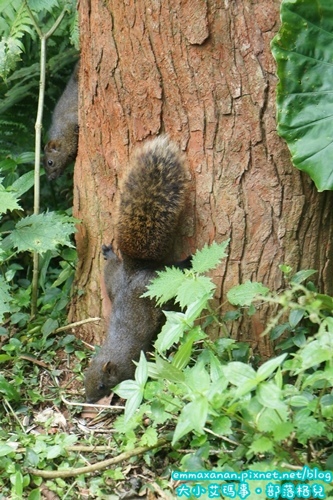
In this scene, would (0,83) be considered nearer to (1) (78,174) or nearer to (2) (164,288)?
(1) (78,174)

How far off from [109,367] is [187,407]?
1656 mm

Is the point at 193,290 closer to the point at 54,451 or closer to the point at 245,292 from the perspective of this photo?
the point at 245,292

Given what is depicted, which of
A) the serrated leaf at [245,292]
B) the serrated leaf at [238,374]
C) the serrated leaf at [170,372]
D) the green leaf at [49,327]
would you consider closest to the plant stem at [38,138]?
the green leaf at [49,327]

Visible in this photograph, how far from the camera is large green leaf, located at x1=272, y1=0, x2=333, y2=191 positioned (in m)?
3.53

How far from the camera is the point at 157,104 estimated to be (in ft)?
12.7

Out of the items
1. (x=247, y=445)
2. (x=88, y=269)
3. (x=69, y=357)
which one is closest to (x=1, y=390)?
(x=69, y=357)

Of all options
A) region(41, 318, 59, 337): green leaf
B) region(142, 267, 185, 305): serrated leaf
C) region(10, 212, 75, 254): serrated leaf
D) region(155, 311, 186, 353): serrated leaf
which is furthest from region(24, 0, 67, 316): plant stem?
region(155, 311, 186, 353): serrated leaf

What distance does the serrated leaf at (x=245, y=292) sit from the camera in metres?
3.62

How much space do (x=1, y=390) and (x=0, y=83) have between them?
292cm

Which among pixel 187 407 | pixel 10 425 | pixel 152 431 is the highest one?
pixel 187 407

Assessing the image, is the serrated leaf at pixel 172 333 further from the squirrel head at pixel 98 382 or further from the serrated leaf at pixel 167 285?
the squirrel head at pixel 98 382

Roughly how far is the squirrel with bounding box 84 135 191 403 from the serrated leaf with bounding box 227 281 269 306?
0.47m

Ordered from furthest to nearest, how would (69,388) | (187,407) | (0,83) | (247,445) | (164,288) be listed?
(0,83), (69,388), (164,288), (247,445), (187,407)

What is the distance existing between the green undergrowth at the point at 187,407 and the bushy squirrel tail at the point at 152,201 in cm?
→ 46
